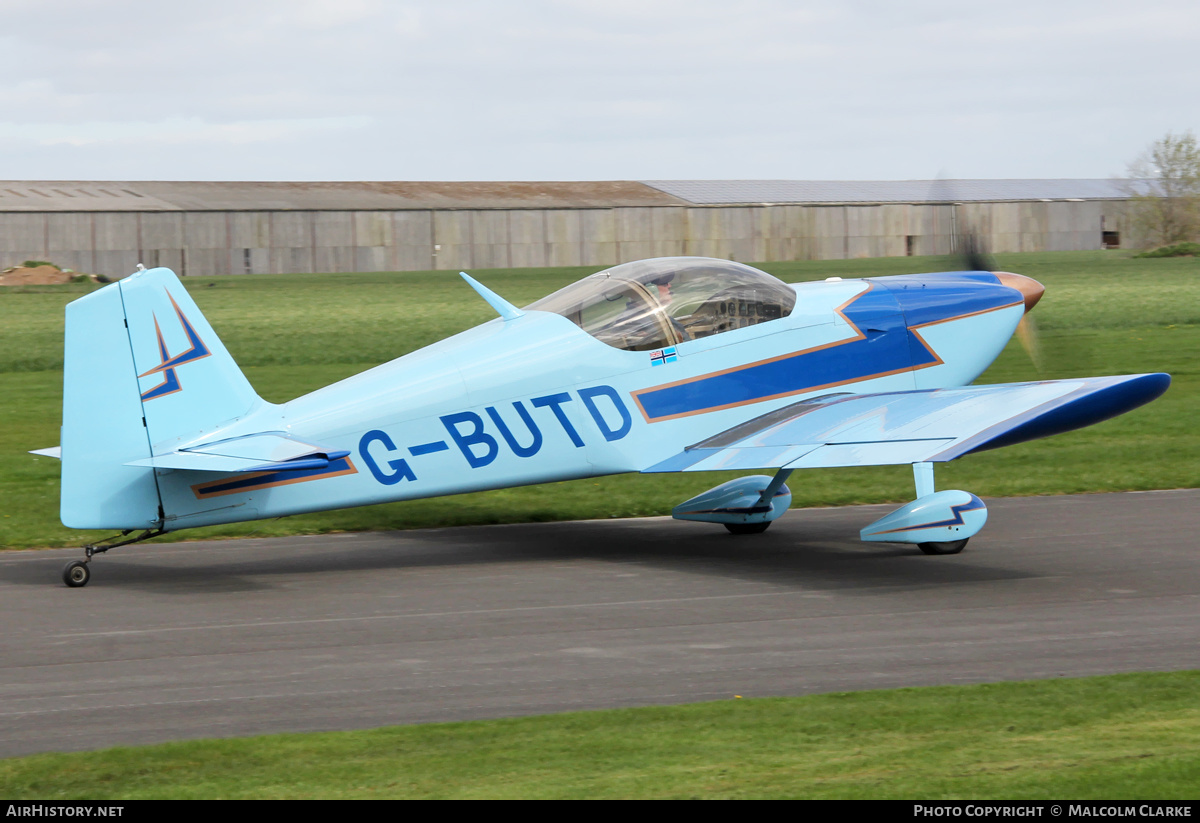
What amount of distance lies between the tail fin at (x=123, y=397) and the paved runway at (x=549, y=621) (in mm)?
711

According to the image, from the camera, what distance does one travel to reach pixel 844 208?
71.1 m

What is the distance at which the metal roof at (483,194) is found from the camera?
7000cm

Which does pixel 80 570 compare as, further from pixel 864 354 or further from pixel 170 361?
pixel 864 354

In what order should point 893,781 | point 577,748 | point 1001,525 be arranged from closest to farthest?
1. point 893,781
2. point 577,748
3. point 1001,525

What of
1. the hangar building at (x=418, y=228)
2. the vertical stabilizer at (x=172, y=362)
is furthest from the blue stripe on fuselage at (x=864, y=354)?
the hangar building at (x=418, y=228)

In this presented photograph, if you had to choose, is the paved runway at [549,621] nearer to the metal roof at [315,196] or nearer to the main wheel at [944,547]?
the main wheel at [944,547]

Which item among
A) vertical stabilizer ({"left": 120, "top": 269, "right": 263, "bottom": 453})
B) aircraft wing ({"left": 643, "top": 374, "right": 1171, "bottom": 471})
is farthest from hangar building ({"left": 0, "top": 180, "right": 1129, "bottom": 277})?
vertical stabilizer ({"left": 120, "top": 269, "right": 263, "bottom": 453})

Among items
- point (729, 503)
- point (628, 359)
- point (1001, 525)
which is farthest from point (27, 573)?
point (1001, 525)

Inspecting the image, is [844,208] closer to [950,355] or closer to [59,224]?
[59,224]

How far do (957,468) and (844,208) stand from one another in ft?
189

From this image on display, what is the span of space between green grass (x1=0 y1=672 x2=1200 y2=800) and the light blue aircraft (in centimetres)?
309

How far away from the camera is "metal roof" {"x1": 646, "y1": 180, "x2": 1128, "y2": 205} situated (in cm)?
8038

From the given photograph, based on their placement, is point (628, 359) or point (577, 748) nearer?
point (577, 748)

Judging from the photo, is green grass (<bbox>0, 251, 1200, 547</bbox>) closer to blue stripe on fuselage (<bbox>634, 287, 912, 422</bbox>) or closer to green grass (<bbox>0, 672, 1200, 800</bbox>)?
blue stripe on fuselage (<bbox>634, 287, 912, 422</bbox>)
